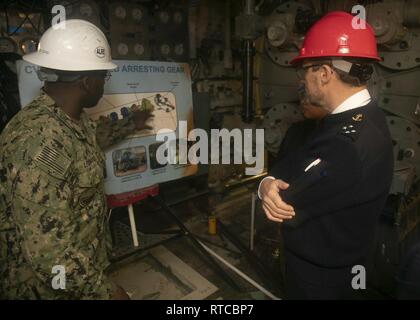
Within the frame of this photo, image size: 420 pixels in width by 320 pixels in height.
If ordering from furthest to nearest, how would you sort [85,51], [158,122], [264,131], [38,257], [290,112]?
[264,131] < [290,112] < [158,122] < [85,51] < [38,257]

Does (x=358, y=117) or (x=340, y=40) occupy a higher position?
(x=340, y=40)

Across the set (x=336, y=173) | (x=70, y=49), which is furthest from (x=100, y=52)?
(x=336, y=173)

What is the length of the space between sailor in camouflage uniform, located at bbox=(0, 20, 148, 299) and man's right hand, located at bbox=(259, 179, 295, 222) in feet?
2.42

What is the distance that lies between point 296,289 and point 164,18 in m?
2.35

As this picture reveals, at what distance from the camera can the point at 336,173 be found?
1036mm

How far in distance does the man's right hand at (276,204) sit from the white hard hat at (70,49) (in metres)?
0.87

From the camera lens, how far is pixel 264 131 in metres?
3.09

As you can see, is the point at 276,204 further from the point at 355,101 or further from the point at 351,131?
the point at 355,101

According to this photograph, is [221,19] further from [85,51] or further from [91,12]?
[85,51]

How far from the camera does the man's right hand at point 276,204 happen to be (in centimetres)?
112

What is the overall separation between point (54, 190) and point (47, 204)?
53 mm

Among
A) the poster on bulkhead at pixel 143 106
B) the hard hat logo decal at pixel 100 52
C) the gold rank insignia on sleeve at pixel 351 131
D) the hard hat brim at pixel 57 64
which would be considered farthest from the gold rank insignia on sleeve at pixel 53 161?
the gold rank insignia on sleeve at pixel 351 131

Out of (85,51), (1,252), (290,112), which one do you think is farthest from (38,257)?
(290,112)

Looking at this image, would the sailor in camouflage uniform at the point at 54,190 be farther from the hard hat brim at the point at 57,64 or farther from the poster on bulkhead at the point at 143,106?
the poster on bulkhead at the point at 143,106
